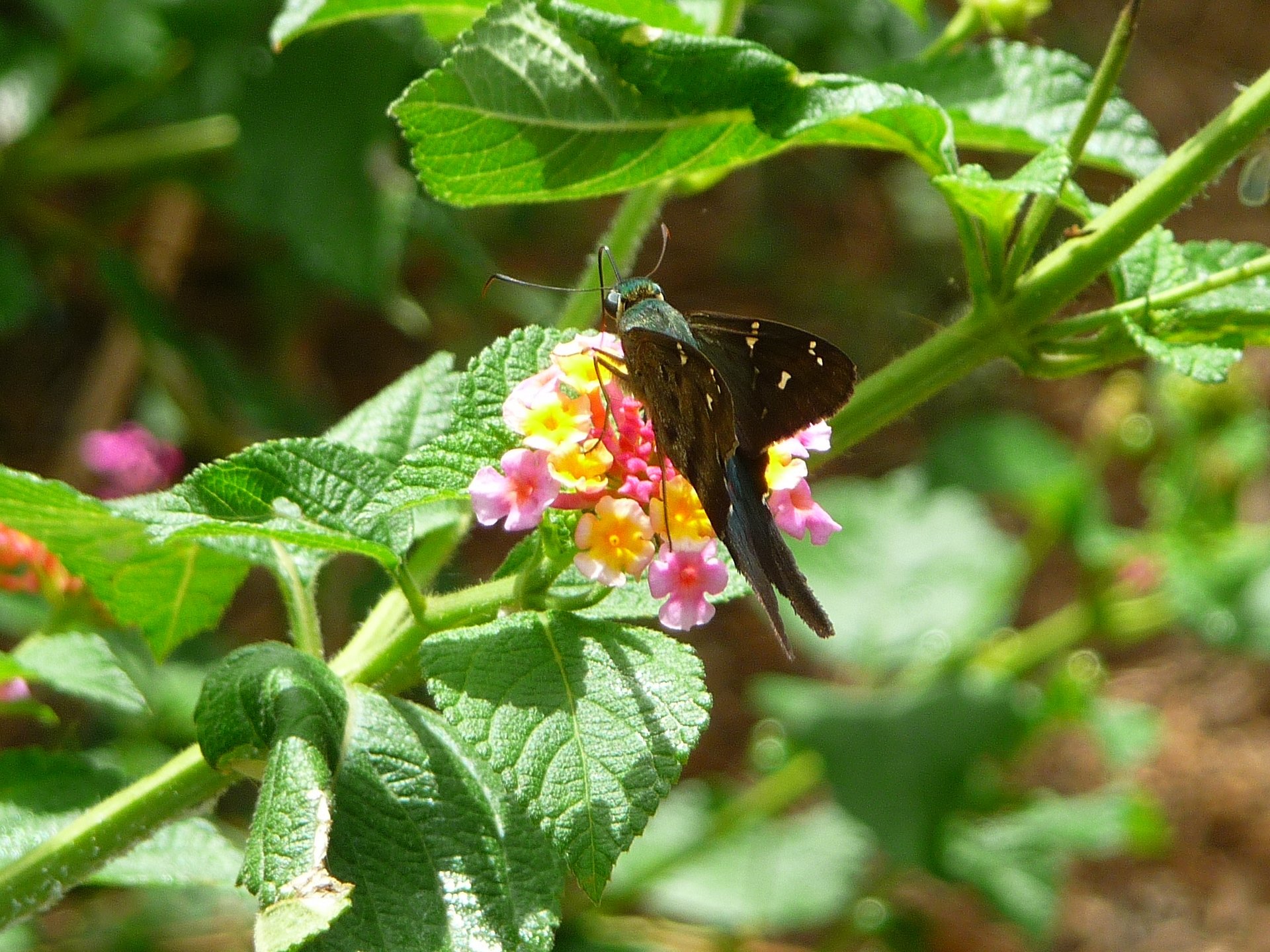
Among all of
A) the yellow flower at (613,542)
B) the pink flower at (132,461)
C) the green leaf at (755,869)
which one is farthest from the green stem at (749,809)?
the yellow flower at (613,542)

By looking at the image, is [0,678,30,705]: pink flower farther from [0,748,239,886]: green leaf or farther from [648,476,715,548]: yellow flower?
[648,476,715,548]: yellow flower

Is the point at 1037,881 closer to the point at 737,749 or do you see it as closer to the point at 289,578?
the point at 737,749

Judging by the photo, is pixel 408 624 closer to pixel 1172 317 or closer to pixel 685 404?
pixel 685 404

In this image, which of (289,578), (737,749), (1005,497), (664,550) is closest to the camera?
(664,550)

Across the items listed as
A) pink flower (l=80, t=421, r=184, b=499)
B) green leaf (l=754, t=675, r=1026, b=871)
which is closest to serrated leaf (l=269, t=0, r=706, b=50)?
pink flower (l=80, t=421, r=184, b=499)

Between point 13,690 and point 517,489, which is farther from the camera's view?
point 13,690

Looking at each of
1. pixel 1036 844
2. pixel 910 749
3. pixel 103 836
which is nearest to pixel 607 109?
pixel 103 836

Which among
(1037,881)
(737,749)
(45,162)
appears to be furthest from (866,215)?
(45,162)
